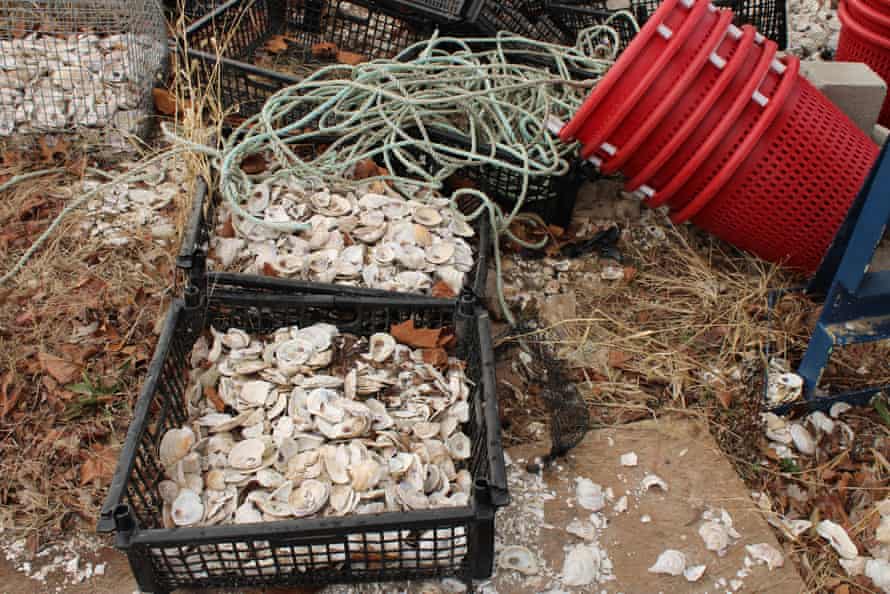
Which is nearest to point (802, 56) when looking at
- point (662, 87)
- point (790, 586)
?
point (662, 87)

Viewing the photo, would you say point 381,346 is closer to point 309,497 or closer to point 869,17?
point 309,497

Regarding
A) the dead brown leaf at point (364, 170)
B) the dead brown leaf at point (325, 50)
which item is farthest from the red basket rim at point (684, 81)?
the dead brown leaf at point (325, 50)

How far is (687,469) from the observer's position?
7.73 ft

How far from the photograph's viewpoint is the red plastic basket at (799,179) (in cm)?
258

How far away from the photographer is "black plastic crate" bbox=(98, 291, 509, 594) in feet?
5.72

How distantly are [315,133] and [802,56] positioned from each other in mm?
2942

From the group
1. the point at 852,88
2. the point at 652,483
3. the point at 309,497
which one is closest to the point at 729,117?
the point at 852,88

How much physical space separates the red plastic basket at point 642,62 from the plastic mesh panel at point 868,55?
4.48ft

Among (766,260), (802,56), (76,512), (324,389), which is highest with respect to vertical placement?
(802,56)

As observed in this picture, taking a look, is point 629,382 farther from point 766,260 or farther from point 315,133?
point 315,133

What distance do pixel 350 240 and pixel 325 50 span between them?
1437 mm

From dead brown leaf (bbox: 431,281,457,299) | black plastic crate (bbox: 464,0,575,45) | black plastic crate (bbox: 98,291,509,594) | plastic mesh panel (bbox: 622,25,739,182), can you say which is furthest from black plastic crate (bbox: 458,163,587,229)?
black plastic crate (bbox: 98,291,509,594)

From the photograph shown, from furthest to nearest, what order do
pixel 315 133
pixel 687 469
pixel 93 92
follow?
pixel 93 92
pixel 315 133
pixel 687 469

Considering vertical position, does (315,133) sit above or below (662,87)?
below
